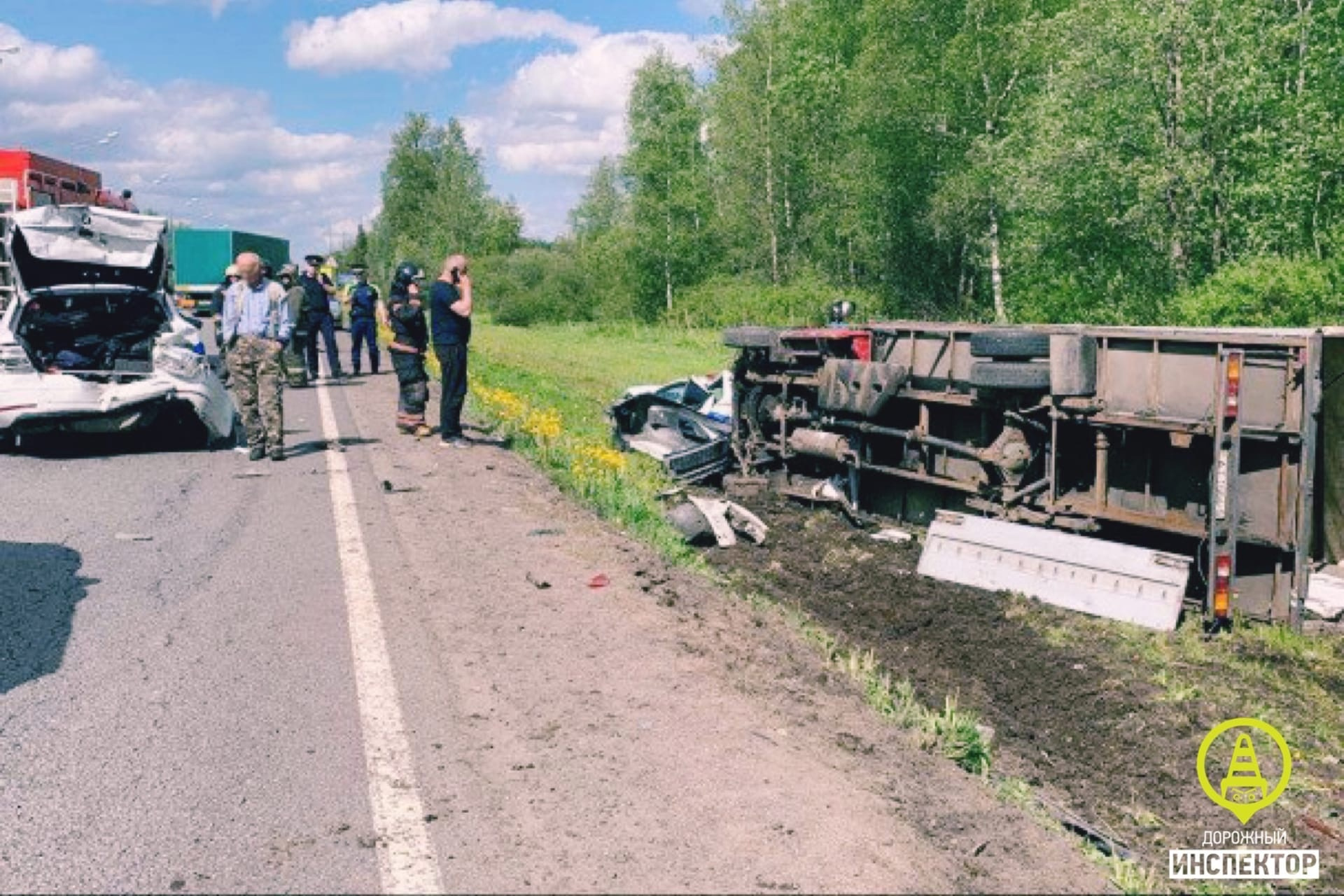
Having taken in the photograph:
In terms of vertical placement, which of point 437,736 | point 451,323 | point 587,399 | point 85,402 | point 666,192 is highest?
point 666,192

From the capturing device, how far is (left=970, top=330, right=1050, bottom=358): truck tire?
912 centimetres

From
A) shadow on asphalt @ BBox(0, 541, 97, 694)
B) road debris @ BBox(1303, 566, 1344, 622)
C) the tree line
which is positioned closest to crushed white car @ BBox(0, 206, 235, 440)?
shadow on asphalt @ BBox(0, 541, 97, 694)

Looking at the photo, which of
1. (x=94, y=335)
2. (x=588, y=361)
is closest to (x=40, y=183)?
(x=94, y=335)

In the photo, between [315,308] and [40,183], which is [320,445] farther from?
[40,183]

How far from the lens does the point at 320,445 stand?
12.5m

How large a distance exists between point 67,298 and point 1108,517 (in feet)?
33.4

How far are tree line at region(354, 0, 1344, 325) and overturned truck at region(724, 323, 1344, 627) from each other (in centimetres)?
1198

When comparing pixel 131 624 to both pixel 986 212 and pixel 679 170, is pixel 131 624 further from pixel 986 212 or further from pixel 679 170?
pixel 679 170

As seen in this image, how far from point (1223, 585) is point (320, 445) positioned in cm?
846

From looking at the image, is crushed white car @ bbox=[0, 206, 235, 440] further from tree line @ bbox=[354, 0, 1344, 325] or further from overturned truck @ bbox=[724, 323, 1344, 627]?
tree line @ bbox=[354, 0, 1344, 325]

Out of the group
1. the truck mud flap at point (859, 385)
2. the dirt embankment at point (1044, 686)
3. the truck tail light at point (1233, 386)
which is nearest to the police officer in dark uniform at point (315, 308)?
the truck mud flap at point (859, 385)

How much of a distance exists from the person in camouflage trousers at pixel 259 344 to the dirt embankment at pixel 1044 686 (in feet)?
14.4

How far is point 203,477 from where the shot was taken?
10781 mm

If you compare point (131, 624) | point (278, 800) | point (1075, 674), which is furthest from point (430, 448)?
point (278, 800)
